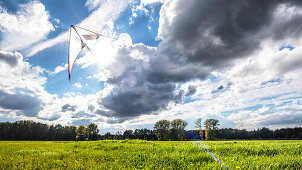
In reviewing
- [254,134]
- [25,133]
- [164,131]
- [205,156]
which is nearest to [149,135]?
[164,131]

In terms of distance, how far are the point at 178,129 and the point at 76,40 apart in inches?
3631

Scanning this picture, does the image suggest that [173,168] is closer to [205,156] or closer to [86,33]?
[205,156]

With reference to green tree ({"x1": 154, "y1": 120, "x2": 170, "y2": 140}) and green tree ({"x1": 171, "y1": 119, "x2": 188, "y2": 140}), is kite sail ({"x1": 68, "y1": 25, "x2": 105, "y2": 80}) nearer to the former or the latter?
green tree ({"x1": 171, "y1": 119, "x2": 188, "y2": 140})

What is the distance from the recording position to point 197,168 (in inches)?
200

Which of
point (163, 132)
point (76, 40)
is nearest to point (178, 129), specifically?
point (163, 132)

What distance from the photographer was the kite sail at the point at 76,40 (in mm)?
6666

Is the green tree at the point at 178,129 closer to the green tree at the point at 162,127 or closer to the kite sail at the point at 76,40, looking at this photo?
the green tree at the point at 162,127

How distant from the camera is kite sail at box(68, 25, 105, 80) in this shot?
6666mm

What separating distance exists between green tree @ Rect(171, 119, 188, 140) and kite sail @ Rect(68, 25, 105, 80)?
88.9 m

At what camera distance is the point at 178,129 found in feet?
303

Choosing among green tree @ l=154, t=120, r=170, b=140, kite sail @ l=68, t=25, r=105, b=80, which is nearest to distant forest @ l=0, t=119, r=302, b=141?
green tree @ l=154, t=120, r=170, b=140

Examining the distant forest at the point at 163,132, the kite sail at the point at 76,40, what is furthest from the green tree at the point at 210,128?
the kite sail at the point at 76,40

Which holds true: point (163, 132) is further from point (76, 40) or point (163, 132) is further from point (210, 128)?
point (76, 40)

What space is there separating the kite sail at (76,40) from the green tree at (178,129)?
292 ft
